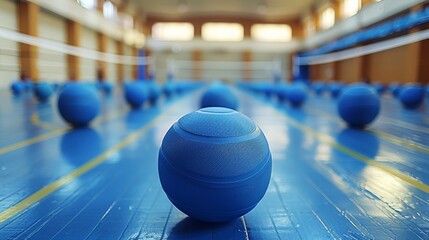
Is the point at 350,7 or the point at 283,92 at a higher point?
the point at 350,7

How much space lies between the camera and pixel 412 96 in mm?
12188

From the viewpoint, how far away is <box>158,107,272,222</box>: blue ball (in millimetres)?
2545

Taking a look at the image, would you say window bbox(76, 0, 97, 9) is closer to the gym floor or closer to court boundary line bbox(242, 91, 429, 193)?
the gym floor

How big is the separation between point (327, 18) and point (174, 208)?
3694cm

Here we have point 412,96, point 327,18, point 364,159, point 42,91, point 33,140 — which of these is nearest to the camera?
point 364,159

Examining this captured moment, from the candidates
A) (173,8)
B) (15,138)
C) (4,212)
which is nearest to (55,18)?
(173,8)

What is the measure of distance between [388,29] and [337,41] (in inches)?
476

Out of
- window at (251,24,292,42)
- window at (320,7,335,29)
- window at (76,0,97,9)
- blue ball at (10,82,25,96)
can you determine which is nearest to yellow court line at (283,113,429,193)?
blue ball at (10,82,25,96)

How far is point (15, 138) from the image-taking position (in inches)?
249

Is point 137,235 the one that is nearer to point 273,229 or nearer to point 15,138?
point 273,229

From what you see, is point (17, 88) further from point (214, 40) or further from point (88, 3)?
point (214, 40)

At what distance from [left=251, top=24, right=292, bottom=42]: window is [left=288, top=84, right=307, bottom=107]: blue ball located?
32.8 m

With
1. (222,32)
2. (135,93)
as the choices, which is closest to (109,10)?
(222,32)

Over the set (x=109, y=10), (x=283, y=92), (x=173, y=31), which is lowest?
(x=283, y=92)
